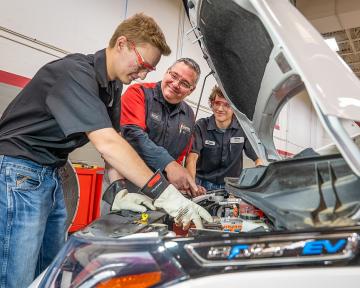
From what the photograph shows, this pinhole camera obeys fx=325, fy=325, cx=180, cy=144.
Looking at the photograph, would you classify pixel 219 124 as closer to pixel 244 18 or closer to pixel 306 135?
pixel 244 18

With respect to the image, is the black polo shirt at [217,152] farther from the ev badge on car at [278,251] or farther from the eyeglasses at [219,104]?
the ev badge on car at [278,251]

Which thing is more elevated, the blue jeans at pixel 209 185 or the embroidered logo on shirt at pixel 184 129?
the embroidered logo on shirt at pixel 184 129

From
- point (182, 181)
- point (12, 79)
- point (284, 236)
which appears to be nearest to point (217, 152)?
point (182, 181)

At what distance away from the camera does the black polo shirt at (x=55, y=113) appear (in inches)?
48.5

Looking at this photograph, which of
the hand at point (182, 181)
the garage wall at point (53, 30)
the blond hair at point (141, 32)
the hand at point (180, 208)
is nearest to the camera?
the hand at point (180, 208)

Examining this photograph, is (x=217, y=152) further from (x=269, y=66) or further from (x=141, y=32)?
(x=269, y=66)

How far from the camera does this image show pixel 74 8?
306 centimetres

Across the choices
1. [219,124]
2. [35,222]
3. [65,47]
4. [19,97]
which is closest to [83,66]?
[19,97]

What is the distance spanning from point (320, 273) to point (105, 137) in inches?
35.2

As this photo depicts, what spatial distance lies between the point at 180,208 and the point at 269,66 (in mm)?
560

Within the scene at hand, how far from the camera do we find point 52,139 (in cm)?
137

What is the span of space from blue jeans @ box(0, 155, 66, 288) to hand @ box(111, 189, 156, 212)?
0.32 meters

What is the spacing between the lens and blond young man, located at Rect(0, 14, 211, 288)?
1.24m

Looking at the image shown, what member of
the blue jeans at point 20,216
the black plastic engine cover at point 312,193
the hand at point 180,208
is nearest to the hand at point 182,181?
the hand at point 180,208
